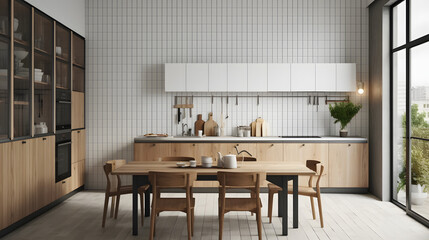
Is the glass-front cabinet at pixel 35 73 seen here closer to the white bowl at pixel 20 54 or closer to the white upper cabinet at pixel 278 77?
the white bowl at pixel 20 54

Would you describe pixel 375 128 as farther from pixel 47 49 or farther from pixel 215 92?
pixel 47 49

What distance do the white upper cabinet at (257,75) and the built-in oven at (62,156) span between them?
3.02 m

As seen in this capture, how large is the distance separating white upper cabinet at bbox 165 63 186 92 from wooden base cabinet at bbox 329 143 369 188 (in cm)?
267

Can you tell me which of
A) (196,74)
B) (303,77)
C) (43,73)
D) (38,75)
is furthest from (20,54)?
(303,77)

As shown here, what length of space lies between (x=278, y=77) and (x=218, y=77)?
1009mm

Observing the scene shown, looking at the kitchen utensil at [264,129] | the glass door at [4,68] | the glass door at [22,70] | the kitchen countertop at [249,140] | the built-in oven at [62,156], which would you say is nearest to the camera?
the glass door at [4,68]

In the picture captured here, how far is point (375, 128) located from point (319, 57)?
1.53 m

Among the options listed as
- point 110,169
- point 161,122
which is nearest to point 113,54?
point 161,122

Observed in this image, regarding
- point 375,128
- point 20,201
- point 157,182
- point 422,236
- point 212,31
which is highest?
point 212,31

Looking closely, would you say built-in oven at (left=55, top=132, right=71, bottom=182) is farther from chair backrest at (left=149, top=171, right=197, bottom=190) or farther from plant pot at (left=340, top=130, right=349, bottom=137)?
plant pot at (left=340, top=130, right=349, bottom=137)

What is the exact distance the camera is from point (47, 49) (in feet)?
17.0

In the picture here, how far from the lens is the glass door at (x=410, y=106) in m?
4.84

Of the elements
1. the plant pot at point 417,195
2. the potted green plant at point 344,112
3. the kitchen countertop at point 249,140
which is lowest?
the plant pot at point 417,195

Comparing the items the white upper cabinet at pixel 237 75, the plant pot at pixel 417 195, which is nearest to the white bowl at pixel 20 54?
the white upper cabinet at pixel 237 75
